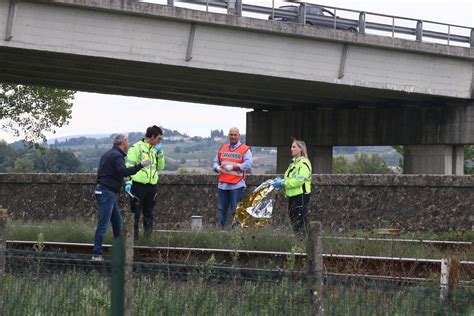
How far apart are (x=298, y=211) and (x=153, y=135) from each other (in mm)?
2193

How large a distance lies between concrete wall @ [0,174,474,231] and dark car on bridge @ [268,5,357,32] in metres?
14.0

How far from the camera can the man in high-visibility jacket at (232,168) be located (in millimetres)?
19188

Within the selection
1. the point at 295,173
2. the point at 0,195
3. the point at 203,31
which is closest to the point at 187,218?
the point at 0,195

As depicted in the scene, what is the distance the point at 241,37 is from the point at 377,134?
14.8 m

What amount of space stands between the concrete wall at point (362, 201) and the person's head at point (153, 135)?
458 cm

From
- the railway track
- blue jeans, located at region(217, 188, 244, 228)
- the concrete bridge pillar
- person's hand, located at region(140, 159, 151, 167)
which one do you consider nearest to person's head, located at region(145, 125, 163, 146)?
person's hand, located at region(140, 159, 151, 167)

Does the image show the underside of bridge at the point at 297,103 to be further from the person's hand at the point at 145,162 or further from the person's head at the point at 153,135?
the person's hand at the point at 145,162

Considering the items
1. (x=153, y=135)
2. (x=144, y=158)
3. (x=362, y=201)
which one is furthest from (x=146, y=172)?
(x=362, y=201)

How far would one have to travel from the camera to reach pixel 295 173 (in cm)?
1731

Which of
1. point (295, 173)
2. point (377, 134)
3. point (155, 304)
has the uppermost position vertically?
point (377, 134)

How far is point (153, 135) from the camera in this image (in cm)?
1739

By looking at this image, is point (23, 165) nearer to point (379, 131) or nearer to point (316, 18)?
point (379, 131)

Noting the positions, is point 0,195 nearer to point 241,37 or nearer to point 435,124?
point 241,37

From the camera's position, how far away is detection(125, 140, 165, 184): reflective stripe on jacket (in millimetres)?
17516
